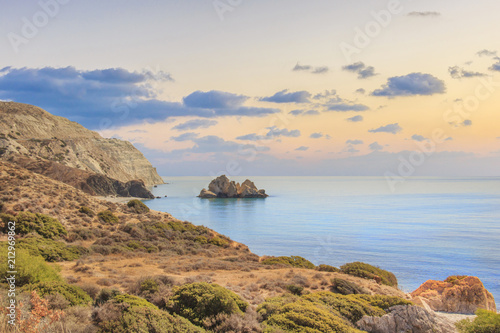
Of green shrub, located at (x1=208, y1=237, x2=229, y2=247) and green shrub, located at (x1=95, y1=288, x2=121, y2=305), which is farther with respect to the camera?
green shrub, located at (x1=208, y1=237, x2=229, y2=247)

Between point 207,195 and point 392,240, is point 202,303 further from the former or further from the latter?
point 207,195

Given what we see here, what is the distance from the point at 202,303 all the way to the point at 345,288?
775 centimetres

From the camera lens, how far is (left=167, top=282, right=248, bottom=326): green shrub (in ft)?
26.1

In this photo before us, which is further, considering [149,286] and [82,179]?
[82,179]

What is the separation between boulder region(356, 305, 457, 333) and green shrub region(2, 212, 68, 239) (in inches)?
737

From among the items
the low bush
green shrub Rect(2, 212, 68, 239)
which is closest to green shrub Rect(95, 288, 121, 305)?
the low bush

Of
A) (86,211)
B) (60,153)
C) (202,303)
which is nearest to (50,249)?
(86,211)

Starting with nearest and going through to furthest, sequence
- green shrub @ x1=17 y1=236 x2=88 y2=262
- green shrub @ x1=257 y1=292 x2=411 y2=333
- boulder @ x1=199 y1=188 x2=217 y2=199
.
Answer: green shrub @ x1=257 y1=292 x2=411 y2=333 → green shrub @ x1=17 y1=236 x2=88 y2=262 → boulder @ x1=199 y1=188 x2=217 y2=199

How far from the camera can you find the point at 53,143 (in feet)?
261

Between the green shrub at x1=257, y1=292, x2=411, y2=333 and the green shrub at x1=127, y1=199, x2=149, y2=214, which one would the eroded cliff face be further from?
the green shrub at x1=257, y1=292, x2=411, y2=333

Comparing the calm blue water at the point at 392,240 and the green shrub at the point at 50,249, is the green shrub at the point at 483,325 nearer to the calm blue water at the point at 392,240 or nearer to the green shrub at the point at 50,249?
the calm blue water at the point at 392,240

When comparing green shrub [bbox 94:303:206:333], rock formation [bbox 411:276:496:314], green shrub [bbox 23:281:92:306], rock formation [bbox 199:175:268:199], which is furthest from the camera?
rock formation [bbox 199:175:268:199]

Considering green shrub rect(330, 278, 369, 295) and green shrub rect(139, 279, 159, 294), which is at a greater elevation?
green shrub rect(139, 279, 159, 294)

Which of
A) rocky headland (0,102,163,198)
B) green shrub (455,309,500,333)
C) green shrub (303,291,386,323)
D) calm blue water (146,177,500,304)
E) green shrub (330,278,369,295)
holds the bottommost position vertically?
calm blue water (146,177,500,304)
